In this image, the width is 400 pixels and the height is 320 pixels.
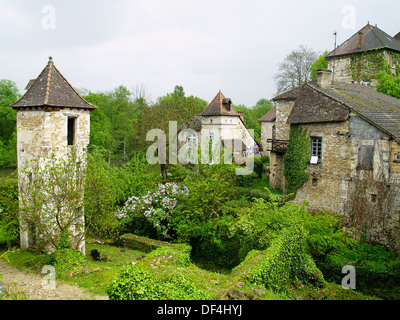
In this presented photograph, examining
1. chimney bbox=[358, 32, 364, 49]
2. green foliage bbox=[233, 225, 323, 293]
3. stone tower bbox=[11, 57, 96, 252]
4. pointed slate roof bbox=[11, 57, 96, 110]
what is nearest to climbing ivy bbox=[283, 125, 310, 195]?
green foliage bbox=[233, 225, 323, 293]

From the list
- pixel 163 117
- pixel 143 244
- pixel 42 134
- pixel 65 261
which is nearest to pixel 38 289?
pixel 65 261

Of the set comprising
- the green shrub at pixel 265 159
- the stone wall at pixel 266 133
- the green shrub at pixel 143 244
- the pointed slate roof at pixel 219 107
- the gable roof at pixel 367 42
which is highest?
the gable roof at pixel 367 42

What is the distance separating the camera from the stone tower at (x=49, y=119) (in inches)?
558

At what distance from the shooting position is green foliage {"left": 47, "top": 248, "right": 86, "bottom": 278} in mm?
12828

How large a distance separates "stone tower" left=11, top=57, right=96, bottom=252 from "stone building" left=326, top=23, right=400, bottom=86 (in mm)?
24030

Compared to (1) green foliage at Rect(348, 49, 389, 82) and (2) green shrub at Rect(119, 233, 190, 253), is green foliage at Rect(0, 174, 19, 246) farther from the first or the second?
(1) green foliage at Rect(348, 49, 389, 82)

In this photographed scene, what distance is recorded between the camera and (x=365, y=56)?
92.3 ft

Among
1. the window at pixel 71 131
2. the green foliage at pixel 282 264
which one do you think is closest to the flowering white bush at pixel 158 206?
the window at pixel 71 131

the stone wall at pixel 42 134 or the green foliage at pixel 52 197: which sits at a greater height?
the stone wall at pixel 42 134

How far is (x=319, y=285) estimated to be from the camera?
13.2 metres

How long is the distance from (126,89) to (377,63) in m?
31.2

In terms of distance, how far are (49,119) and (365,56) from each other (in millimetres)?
26241

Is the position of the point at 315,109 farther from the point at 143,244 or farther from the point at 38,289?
the point at 38,289

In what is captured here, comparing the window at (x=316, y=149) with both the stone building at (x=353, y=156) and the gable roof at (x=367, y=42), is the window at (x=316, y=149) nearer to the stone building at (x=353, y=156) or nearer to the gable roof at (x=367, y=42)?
the stone building at (x=353, y=156)
